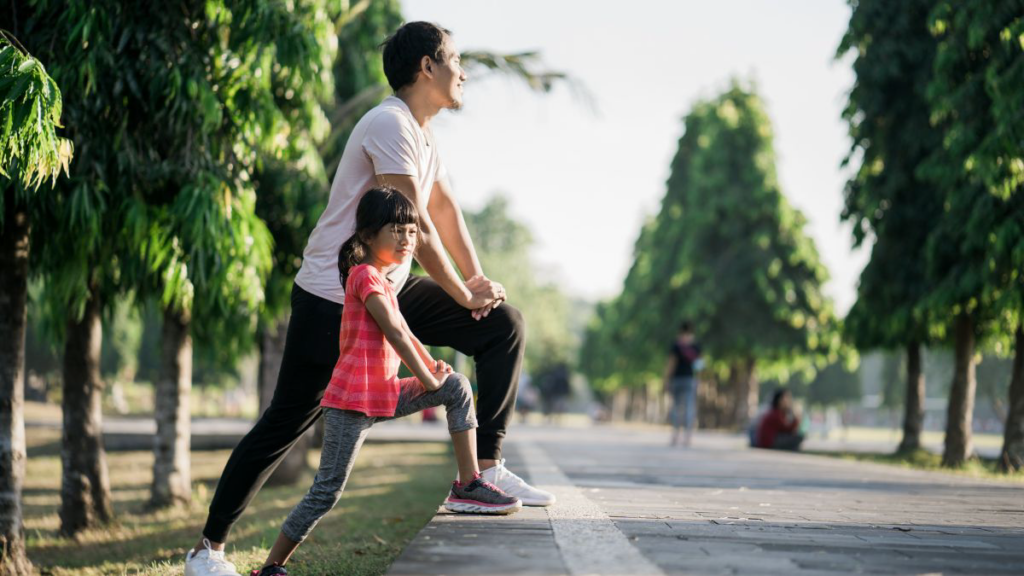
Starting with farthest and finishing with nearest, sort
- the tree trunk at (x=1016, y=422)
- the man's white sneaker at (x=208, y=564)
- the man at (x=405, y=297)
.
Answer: the tree trunk at (x=1016, y=422), the man at (x=405, y=297), the man's white sneaker at (x=208, y=564)

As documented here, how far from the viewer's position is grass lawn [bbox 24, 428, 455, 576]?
20.0ft

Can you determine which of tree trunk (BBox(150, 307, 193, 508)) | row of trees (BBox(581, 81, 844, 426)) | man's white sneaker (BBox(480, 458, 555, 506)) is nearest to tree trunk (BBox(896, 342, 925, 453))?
tree trunk (BBox(150, 307, 193, 508))

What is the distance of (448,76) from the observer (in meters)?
4.74

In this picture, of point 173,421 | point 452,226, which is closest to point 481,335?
point 452,226

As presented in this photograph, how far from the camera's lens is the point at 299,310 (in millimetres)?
4316

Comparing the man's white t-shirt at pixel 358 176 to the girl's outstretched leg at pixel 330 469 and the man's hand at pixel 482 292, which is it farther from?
the girl's outstretched leg at pixel 330 469

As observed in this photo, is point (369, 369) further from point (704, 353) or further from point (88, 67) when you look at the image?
point (704, 353)

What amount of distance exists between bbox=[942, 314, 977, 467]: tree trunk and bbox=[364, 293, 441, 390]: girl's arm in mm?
12788

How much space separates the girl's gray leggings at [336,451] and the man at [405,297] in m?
0.26

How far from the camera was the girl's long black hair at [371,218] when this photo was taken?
4.16 m

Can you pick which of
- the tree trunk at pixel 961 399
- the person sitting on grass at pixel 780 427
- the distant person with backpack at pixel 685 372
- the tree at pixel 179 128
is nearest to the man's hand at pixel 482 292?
the tree at pixel 179 128

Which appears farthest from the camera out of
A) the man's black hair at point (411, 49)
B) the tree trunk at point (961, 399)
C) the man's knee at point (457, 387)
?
the tree trunk at point (961, 399)

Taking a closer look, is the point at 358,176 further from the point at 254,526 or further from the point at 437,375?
the point at 254,526

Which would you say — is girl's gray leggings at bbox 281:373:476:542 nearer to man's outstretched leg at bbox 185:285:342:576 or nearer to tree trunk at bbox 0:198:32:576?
man's outstretched leg at bbox 185:285:342:576
